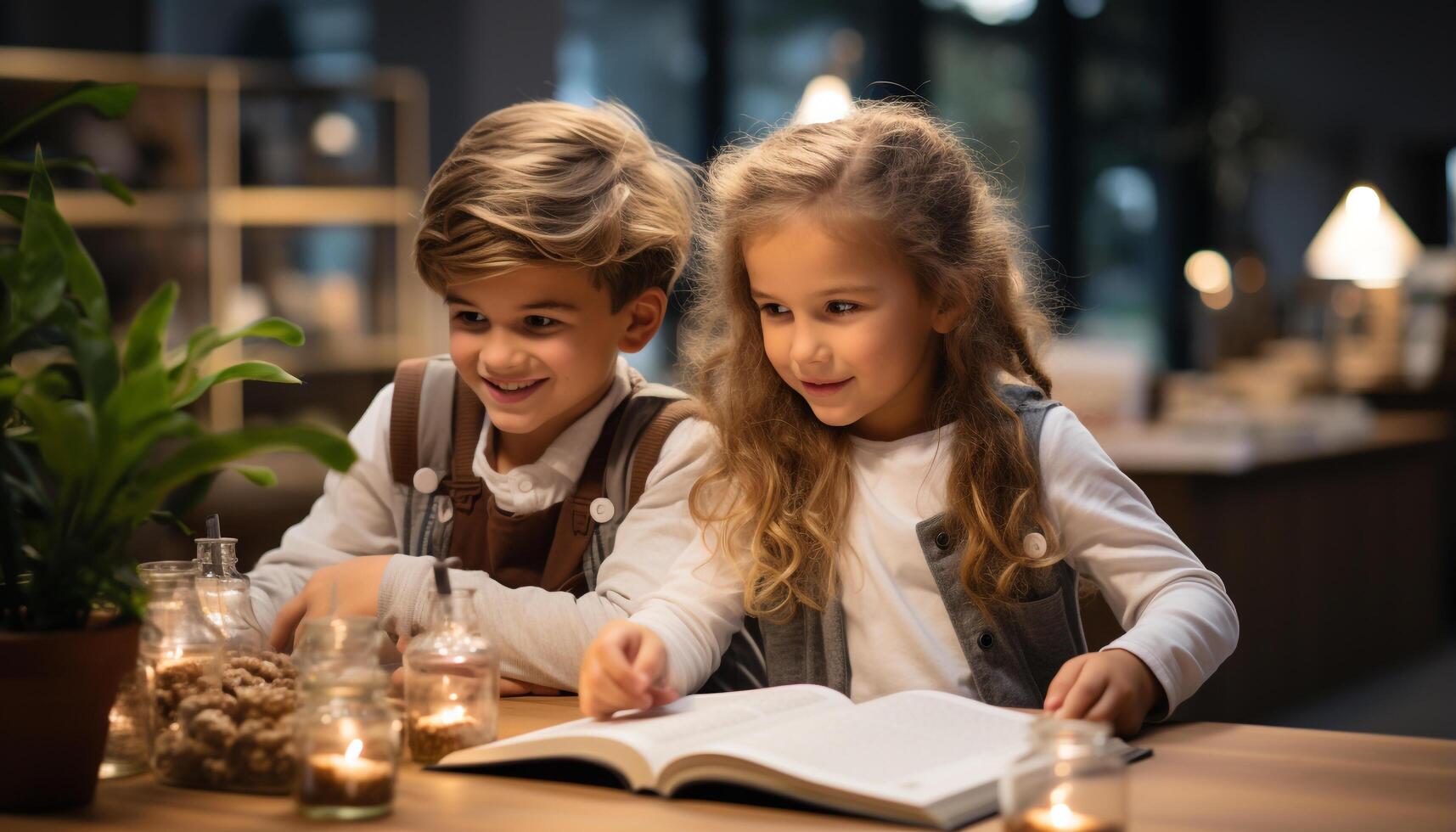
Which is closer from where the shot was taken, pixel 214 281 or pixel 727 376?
pixel 727 376

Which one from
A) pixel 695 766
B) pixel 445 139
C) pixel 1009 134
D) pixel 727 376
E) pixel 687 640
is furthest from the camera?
pixel 1009 134

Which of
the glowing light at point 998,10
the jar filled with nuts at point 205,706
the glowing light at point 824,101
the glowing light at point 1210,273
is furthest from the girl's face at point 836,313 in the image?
the glowing light at point 998,10

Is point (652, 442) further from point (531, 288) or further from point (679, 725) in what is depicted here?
point (679, 725)

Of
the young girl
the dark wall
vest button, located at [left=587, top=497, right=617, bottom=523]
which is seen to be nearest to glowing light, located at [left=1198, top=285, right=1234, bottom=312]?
the dark wall

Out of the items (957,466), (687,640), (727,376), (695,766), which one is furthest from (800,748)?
(727,376)

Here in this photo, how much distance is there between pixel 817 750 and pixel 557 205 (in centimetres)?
70

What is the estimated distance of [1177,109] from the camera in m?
9.96

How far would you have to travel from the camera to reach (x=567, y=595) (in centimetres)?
136

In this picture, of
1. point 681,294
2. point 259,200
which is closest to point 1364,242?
point 681,294

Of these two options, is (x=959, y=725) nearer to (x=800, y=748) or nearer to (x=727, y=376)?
(x=800, y=748)

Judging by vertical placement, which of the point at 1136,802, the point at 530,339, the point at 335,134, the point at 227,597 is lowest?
the point at 1136,802

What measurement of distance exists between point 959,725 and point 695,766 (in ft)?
0.70

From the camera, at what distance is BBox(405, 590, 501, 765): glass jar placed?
3.46 ft

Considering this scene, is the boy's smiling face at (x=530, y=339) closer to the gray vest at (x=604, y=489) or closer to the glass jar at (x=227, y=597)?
the gray vest at (x=604, y=489)
